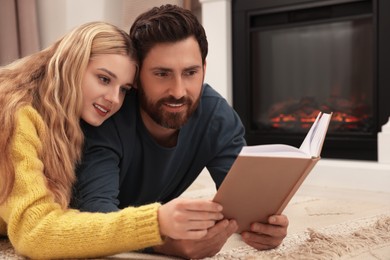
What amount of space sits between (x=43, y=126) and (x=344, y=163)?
5.62 ft

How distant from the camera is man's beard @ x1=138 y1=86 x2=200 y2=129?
127 centimetres

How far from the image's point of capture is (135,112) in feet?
4.37

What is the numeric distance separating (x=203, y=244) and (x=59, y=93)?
0.46 m

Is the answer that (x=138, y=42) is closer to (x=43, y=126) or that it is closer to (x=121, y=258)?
(x=43, y=126)

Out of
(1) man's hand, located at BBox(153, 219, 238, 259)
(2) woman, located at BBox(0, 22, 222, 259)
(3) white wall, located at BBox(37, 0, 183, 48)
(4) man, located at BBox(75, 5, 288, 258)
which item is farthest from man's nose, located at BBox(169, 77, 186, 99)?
(3) white wall, located at BBox(37, 0, 183, 48)

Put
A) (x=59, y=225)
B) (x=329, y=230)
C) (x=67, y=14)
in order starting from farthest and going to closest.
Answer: (x=67, y=14), (x=329, y=230), (x=59, y=225)

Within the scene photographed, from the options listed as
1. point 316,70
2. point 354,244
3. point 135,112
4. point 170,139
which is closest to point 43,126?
point 135,112

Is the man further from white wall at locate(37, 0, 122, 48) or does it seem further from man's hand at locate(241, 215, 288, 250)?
white wall at locate(37, 0, 122, 48)

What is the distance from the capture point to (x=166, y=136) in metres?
1.41

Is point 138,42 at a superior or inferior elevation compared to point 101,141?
superior

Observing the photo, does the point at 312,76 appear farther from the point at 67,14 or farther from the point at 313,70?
the point at 67,14

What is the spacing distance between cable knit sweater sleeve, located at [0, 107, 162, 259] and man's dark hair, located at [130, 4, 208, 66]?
396 millimetres

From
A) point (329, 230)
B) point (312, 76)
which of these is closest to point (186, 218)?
point (329, 230)

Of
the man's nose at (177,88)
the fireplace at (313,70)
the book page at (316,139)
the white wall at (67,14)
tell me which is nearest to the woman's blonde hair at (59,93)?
the man's nose at (177,88)
